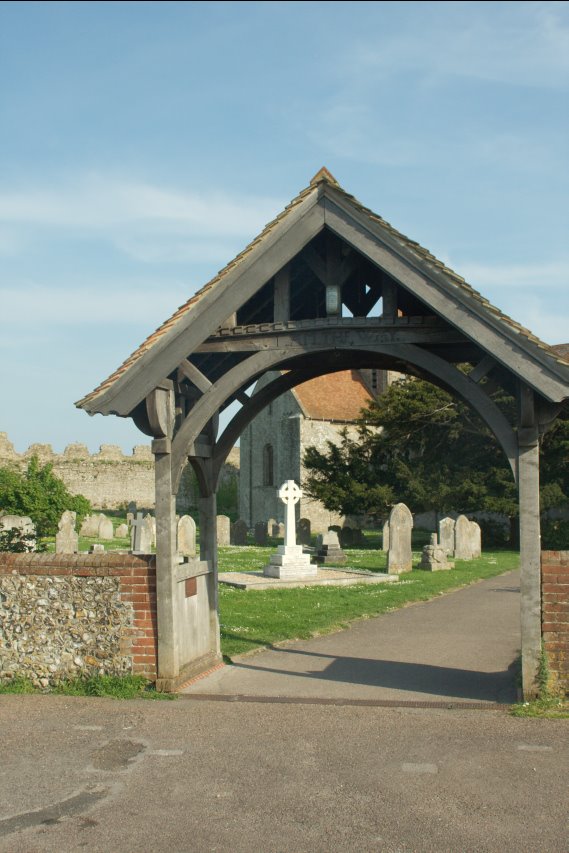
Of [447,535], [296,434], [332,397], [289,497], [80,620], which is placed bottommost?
[447,535]

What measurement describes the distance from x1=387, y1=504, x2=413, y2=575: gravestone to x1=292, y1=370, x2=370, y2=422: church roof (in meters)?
23.4

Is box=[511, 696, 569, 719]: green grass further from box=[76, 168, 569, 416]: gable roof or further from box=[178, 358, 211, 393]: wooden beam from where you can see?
box=[178, 358, 211, 393]: wooden beam

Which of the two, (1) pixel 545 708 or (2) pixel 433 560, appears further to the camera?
(2) pixel 433 560

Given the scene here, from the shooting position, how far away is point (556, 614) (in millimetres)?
7879

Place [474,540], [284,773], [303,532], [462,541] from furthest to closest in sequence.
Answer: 1. [303,532]
2. [474,540]
3. [462,541]
4. [284,773]

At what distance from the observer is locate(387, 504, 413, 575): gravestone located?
2252 cm

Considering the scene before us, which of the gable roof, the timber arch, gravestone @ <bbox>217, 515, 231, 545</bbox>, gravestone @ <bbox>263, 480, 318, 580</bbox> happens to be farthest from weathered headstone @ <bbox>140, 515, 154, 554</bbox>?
the gable roof

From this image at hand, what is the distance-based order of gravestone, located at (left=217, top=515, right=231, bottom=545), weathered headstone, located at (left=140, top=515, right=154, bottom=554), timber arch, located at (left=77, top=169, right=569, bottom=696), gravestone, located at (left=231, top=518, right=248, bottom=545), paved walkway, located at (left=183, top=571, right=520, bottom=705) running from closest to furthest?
timber arch, located at (left=77, top=169, right=569, bottom=696) < paved walkway, located at (left=183, top=571, right=520, bottom=705) < weathered headstone, located at (left=140, top=515, right=154, bottom=554) < gravestone, located at (left=217, top=515, right=231, bottom=545) < gravestone, located at (left=231, top=518, right=248, bottom=545)

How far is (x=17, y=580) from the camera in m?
8.96

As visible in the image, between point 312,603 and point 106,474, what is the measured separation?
42207mm

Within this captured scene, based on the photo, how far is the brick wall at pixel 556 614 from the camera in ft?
25.7

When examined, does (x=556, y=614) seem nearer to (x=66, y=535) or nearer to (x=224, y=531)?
(x=66, y=535)

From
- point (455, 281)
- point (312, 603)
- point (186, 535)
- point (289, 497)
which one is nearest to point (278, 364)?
point (455, 281)

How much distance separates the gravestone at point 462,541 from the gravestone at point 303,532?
718cm
